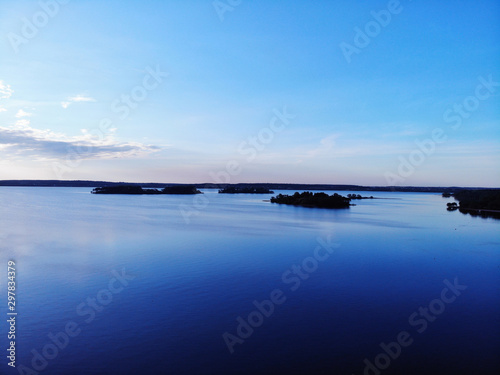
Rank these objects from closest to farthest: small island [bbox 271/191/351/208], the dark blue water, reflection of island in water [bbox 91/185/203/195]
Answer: the dark blue water
small island [bbox 271/191/351/208]
reflection of island in water [bbox 91/185/203/195]

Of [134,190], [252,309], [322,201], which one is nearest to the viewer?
[252,309]

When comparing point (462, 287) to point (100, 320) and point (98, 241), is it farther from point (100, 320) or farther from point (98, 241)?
point (98, 241)

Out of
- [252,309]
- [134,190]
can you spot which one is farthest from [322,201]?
[134,190]

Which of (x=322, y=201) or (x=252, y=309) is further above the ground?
(x=322, y=201)

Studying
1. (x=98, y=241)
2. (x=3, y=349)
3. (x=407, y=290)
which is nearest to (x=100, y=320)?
(x=3, y=349)

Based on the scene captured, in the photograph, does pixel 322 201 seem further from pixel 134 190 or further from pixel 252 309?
pixel 134 190

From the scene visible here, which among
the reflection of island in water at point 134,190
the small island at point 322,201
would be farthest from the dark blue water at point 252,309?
the reflection of island in water at point 134,190

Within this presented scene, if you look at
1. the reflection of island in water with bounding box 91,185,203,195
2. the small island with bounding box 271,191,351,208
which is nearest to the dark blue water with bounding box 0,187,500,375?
the small island with bounding box 271,191,351,208

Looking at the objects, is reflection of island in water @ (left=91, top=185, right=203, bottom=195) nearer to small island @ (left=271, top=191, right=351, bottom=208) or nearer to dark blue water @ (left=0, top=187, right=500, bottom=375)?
small island @ (left=271, top=191, right=351, bottom=208)

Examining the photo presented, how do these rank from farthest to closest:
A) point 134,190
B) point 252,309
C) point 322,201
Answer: point 134,190, point 322,201, point 252,309
